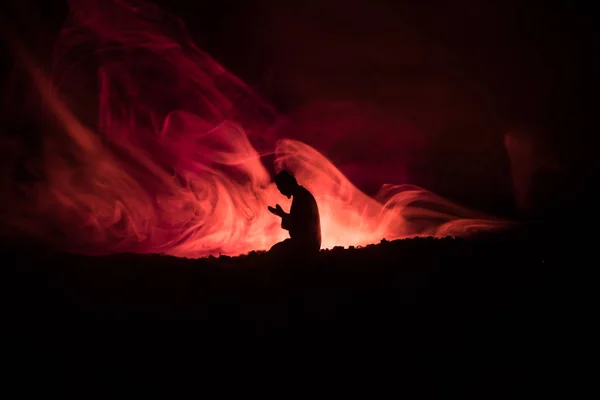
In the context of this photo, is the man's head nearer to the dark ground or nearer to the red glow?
the dark ground

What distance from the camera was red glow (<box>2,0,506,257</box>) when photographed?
29.0ft

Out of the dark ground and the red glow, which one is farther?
the red glow

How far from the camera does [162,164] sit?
996 centimetres

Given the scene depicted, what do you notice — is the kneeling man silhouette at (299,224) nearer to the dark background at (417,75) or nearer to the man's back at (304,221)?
the man's back at (304,221)

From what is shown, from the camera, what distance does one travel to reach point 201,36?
34.3 ft

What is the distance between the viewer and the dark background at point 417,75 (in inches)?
388

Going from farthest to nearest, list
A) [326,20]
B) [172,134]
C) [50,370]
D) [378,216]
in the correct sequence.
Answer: [326,20] → [172,134] → [378,216] → [50,370]

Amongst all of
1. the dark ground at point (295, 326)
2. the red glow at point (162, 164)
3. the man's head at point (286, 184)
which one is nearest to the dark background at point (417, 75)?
the red glow at point (162, 164)

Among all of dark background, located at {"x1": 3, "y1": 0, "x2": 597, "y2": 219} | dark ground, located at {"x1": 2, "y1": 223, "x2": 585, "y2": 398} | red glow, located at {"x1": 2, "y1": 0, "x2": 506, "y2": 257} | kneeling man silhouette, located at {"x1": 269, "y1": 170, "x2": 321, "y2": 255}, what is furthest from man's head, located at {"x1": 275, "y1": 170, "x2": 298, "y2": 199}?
dark background, located at {"x1": 3, "y1": 0, "x2": 597, "y2": 219}

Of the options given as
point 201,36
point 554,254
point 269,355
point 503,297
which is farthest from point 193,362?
point 201,36

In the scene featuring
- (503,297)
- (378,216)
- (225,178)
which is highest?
(225,178)

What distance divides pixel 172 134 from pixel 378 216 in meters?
5.22

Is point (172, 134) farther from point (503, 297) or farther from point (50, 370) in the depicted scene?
point (503, 297)

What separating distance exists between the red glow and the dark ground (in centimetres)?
362
